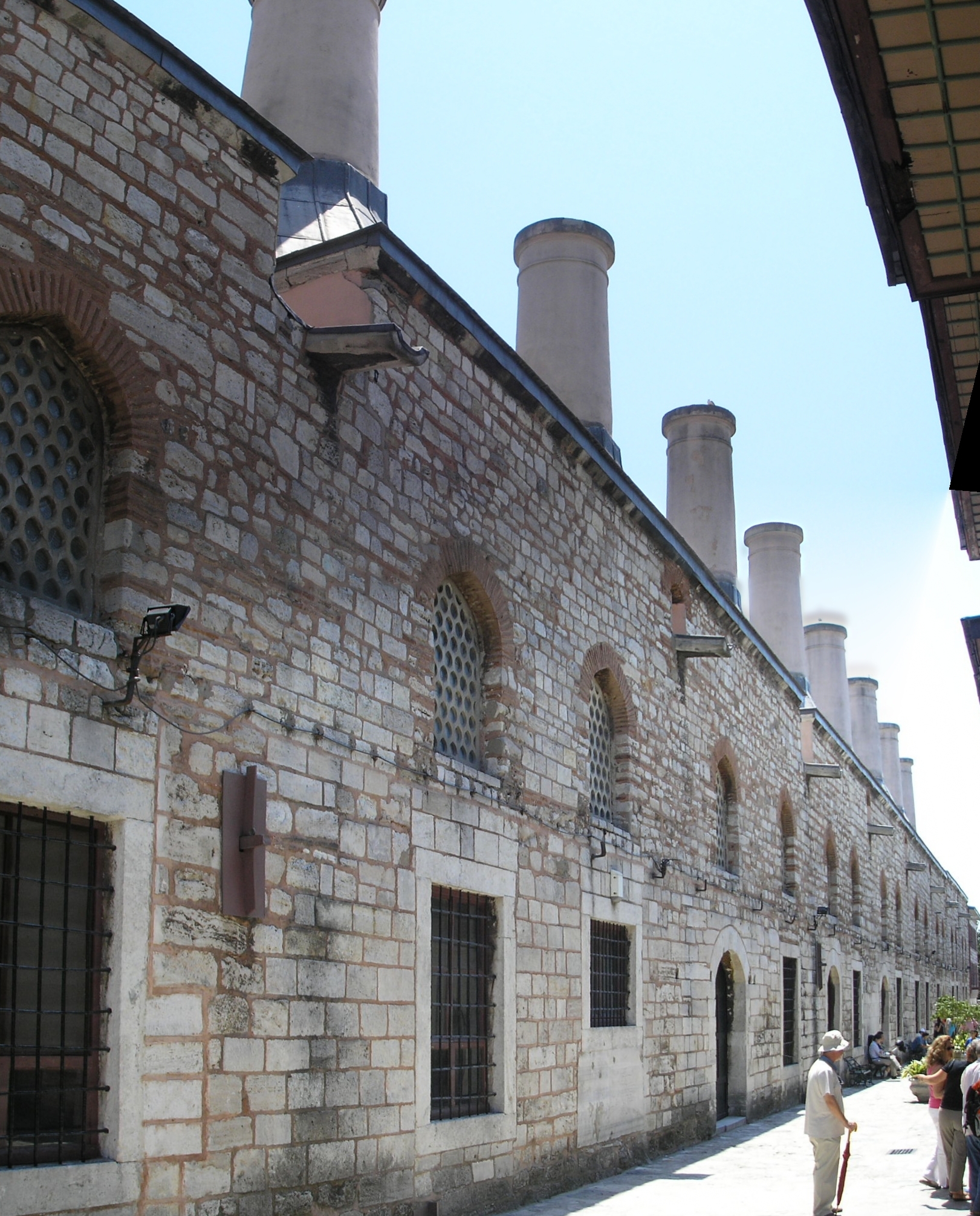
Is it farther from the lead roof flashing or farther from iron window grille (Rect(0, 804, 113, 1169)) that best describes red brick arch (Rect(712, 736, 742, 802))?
iron window grille (Rect(0, 804, 113, 1169))

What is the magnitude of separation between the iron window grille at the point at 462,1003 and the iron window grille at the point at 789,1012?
9.62 metres

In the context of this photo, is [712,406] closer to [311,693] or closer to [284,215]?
[284,215]

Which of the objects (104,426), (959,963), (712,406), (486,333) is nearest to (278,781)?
(104,426)

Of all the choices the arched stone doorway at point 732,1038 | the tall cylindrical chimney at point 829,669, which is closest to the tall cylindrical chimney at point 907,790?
the tall cylindrical chimney at point 829,669

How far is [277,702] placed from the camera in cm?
665

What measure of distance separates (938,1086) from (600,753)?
3.61m

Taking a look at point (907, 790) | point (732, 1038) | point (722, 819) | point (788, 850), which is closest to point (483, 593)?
point (722, 819)

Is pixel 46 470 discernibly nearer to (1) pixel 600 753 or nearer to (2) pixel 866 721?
(1) pixel 600 753

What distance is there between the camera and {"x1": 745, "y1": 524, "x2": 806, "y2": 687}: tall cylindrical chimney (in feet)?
77.0

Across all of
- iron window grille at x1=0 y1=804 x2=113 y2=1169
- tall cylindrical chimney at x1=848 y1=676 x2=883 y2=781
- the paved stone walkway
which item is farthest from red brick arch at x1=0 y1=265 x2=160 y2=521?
tall cylindrical chimney at x1=848 y1=676 x2=883 y2=781

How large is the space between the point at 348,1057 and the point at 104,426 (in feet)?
10.9

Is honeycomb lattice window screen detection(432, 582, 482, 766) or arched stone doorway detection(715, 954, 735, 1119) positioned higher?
honeycomb lattice window screen detection(432, 582, 482, 766)

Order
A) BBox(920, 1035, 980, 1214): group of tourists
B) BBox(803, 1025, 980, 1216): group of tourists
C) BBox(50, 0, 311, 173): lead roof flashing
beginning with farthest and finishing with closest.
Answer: BBox(920, 1035, 980, 1214): group of tourists, BBox(803, 1025, 980, 1216): group of tourists, BBox(50, 0, 311, 173): lead roof flashing

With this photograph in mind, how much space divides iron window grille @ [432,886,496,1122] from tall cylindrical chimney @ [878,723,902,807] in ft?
114
